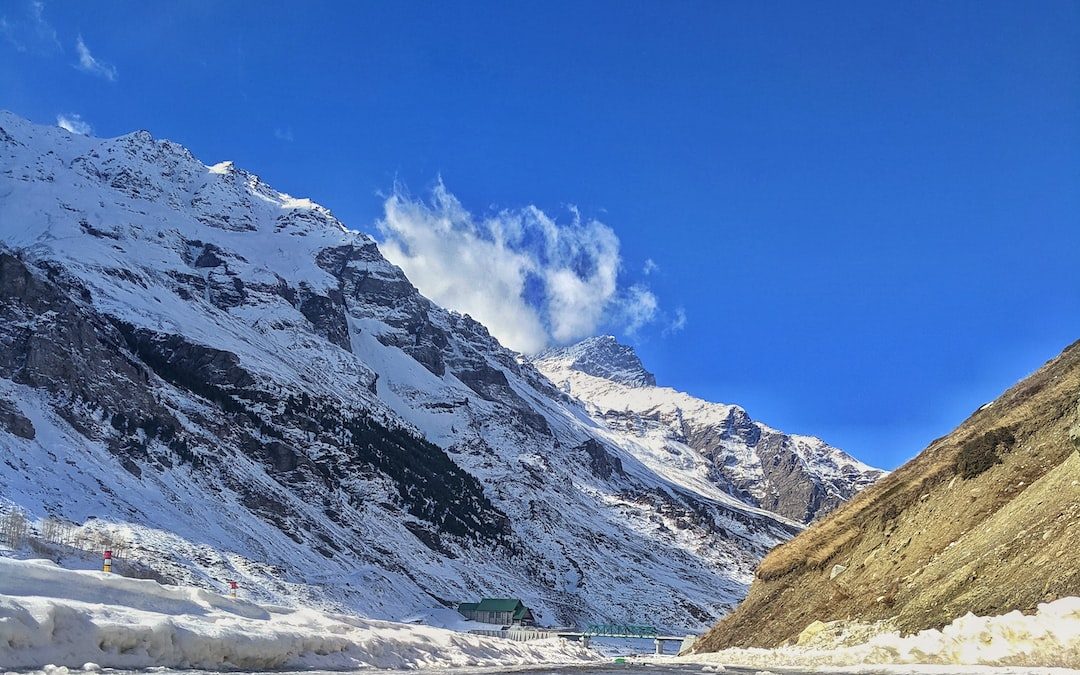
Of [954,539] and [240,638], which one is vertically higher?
[954,539]

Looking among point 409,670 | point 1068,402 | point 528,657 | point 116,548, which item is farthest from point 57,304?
point 1068,402

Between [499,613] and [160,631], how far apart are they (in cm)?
12919

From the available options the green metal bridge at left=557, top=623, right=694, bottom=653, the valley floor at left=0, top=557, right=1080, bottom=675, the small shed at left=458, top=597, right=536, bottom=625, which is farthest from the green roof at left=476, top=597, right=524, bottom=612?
the valley floor at left=0, top=557, right=1080, bottom=675

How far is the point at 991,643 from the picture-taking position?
26.5m

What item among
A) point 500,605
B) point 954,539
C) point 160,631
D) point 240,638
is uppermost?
point 500,605

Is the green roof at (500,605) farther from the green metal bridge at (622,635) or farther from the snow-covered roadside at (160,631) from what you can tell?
the snow-covered roadside at (160,631)

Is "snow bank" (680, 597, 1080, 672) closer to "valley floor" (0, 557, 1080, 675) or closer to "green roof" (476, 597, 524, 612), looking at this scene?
"valley floor" (0, 557, 1080, 675)

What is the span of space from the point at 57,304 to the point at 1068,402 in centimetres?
17491

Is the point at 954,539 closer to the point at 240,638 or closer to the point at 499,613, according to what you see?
the point at 240,638

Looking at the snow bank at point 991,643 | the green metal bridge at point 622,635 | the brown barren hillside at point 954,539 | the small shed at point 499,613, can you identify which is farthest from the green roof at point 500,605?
the snow bank at point 991,643

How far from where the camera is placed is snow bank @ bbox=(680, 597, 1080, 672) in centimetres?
2427

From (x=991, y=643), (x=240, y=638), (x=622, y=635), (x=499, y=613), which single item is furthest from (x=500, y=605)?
(x=991, y=643)

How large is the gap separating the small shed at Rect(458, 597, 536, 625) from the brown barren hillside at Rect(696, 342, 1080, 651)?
8990cm

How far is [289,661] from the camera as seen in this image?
27156mm
